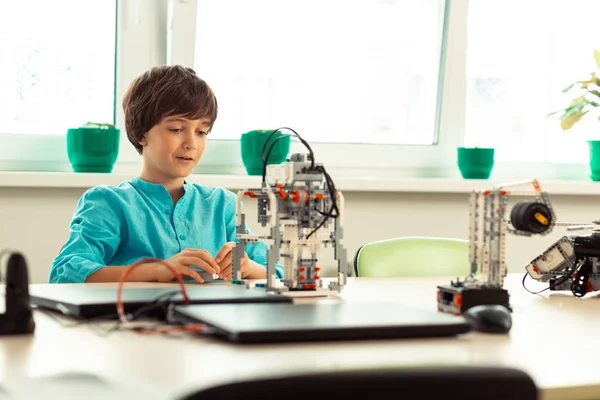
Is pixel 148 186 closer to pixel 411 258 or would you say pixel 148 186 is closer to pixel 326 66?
pixel 411 258

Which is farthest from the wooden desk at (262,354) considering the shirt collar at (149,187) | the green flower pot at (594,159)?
the green flower pot at (594,159)

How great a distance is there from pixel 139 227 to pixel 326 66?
1578mm

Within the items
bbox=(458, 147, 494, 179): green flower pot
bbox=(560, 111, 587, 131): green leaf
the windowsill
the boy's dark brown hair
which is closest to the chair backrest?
the windowsill

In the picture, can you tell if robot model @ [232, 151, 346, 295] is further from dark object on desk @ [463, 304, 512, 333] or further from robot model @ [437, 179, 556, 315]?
dark object on desk @ [463, 304, 512, 333]

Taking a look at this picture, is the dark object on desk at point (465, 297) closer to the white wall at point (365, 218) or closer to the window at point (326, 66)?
the white wall at point (365, 218)

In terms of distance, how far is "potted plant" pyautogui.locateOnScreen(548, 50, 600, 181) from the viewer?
342cm

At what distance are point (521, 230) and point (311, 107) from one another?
2.08 metres

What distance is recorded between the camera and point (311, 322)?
46.1 inches

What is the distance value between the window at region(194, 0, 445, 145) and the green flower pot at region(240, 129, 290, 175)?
9.9 inches

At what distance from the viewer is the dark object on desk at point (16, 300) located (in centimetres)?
118

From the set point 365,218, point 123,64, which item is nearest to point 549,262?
point 365,218

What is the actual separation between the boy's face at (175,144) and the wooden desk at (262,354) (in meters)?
0.88

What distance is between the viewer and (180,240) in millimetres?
2172

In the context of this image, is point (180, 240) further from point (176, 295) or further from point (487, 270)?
point (487, 270)
